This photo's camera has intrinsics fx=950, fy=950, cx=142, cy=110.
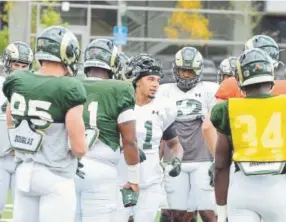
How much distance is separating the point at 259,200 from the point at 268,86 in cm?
74

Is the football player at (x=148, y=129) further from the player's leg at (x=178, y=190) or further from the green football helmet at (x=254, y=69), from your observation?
the green football helmet at (x=254, y=69)

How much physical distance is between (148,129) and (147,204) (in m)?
0.67

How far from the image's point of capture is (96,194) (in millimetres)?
6828

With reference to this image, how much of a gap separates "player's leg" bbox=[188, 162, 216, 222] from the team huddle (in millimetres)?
631

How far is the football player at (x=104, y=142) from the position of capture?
6789 mm

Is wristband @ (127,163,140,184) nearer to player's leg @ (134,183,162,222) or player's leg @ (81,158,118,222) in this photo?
player's leg @ (81,158,118,222)

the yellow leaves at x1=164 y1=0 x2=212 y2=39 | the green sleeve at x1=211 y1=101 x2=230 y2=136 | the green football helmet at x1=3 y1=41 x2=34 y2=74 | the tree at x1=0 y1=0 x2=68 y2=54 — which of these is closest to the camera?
the green sleeve at x1=211 y1=101 x2=230 y2=136

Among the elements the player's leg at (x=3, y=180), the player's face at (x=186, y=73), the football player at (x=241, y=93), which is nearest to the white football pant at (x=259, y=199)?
the football player at (x=241, y=93)

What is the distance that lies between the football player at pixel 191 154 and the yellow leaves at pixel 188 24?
797 inches

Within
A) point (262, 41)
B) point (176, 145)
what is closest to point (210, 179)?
point (176, 145)

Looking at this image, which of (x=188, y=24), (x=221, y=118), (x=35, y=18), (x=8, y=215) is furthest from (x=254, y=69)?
(x=35, y=18)

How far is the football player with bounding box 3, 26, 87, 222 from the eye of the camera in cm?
604

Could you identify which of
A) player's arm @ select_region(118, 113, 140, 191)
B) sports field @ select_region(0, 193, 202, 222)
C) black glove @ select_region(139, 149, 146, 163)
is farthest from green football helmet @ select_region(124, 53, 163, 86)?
sports field @ select_region(0, 193, 202, 222)

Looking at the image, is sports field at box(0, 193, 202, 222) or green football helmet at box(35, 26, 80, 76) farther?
sports field at box(0, 193, 202, 222)
